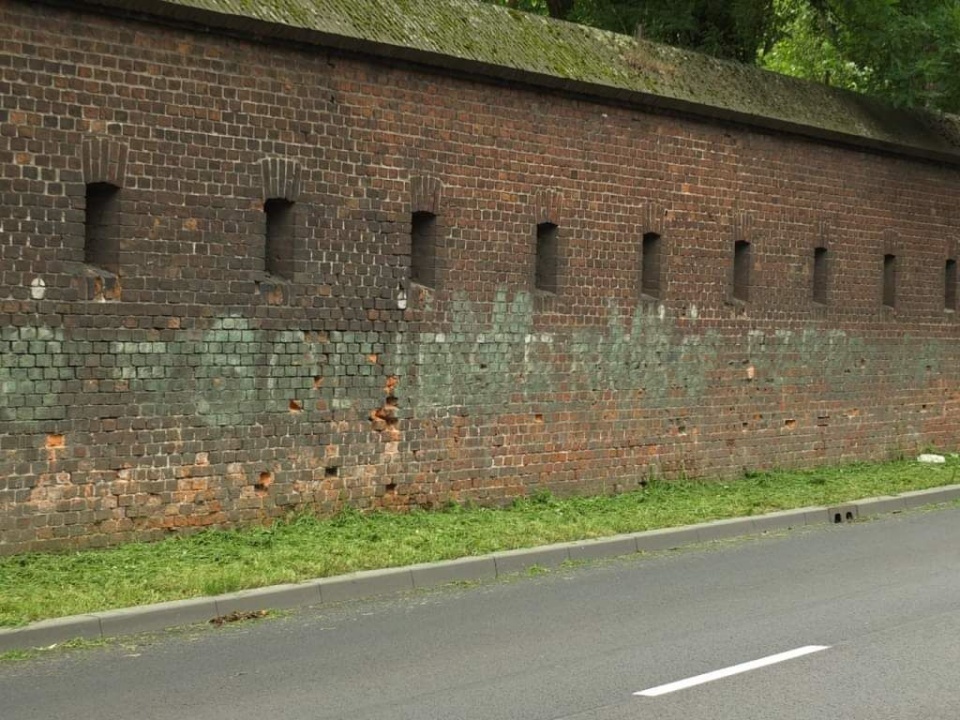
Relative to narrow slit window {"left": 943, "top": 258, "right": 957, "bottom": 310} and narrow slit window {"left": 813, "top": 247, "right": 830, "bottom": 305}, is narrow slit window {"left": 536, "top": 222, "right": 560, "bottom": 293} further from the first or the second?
narrow slit window {"left": 943, "top": 258, "right": 957, "bottom": 310}

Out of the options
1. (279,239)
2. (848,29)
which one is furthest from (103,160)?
(848,29)

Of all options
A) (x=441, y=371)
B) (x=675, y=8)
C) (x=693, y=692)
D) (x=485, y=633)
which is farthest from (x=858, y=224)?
(x=693, y=692)

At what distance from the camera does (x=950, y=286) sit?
22516 millimetres

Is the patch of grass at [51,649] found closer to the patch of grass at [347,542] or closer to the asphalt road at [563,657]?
the asphalt road at [563,657]

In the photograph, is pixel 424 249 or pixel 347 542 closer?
pixel 347 542

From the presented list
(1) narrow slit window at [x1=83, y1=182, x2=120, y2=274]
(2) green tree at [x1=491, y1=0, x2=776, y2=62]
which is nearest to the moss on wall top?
(1) narrow slit window at [x1=83, y1=182, x2=120, y2=274]

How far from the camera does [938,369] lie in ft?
72.5

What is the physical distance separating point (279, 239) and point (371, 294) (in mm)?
1080

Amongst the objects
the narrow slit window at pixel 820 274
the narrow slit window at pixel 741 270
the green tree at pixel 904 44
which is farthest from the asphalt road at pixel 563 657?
the green tree at pixel 904 44

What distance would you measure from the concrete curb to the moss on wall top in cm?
464

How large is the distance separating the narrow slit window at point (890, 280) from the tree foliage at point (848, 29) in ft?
7.01

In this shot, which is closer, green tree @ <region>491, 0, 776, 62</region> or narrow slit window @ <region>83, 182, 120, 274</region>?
narrow slit window @ <region>83, 182, 120, 274</region>

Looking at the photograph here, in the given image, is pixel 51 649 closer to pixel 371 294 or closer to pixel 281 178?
pixel 281 178

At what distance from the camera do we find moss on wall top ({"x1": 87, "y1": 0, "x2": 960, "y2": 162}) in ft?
A: 43.1
